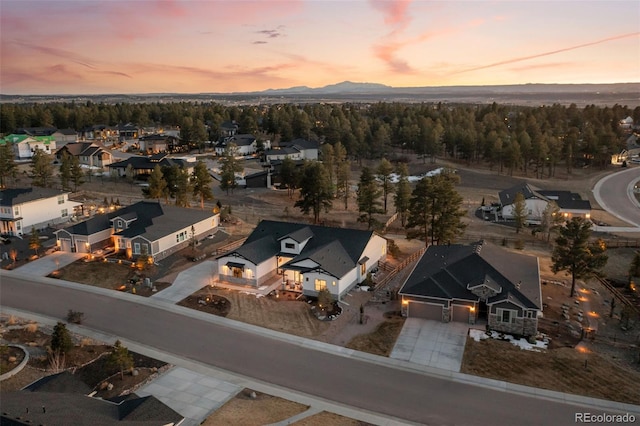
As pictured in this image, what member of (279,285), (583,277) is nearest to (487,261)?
(583,277)

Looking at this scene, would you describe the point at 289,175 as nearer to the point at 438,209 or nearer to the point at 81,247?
the point at 438,209

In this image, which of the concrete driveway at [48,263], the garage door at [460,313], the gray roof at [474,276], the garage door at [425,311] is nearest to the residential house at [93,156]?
the concrete driveway at [48,263]

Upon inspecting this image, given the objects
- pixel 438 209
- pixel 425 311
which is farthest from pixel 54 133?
pixel 425 311

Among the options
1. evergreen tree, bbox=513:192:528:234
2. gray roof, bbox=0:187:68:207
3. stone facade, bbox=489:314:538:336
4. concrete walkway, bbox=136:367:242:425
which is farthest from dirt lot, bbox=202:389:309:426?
evergreen tree, bbox=513:192:528:234

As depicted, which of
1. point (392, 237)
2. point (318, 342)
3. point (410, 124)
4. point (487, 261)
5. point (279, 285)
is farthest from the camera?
point (410, 124)

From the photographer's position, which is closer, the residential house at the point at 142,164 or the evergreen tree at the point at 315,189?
the evergreen tree at the point at 315,189

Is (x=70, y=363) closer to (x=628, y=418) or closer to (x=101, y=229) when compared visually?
(x=101, y=229)

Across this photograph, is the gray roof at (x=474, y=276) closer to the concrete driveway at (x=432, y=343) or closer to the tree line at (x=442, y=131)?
the concrete driveway at (x=432, y=343)
